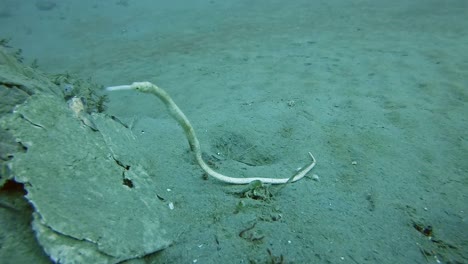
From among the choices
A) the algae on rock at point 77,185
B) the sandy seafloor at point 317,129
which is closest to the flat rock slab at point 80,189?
the algae on rock at point 77,185

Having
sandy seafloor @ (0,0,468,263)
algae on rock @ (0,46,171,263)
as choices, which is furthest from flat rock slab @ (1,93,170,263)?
sandy seafloor @ (0,0,468,263)

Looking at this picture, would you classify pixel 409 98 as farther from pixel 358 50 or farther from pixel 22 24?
pixel 22 24

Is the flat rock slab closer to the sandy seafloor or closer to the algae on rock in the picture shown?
the algae on rock

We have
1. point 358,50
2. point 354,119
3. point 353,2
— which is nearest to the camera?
point 354,119

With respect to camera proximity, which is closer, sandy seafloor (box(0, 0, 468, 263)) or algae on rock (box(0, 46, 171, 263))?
algae on rock (box(0, 46, 171, 263))

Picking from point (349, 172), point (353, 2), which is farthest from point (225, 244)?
point (353, 2)

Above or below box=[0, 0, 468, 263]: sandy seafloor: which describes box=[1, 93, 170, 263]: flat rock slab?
above

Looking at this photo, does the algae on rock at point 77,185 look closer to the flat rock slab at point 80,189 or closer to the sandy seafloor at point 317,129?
the flat rock slab at point 80,189

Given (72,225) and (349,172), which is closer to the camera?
(72,225)

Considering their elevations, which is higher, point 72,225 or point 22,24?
point 72,225
